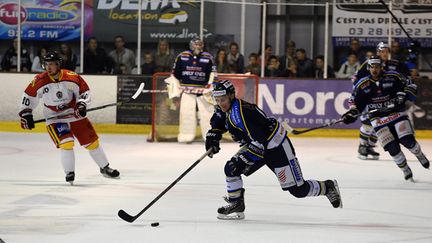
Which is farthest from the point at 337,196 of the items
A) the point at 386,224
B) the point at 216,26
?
the point at 216,26

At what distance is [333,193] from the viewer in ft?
20.7

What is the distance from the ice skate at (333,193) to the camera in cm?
627

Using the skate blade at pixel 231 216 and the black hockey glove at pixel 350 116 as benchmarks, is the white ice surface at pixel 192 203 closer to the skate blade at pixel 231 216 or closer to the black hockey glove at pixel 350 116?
the skate blade at pixel 231 216

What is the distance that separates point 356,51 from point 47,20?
14.2 ft

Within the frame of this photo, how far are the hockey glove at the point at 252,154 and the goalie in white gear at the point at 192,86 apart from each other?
5591 millimetres

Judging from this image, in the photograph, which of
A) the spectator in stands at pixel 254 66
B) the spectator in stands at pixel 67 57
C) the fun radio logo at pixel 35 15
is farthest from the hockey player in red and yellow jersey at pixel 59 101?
the fun radio logo at pixel 35 15

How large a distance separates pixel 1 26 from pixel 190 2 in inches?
107

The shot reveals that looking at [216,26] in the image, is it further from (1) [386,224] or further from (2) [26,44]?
(1) [386,224]

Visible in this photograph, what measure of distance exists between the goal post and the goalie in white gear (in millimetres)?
181

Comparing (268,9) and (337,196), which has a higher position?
(268,9)

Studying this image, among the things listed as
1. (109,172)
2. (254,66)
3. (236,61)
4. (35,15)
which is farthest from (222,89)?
(35,15)

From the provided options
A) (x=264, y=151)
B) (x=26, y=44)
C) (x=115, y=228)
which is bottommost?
(x=115, y=228)

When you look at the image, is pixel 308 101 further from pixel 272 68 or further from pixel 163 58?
pixel 163 58

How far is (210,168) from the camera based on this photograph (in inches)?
359
